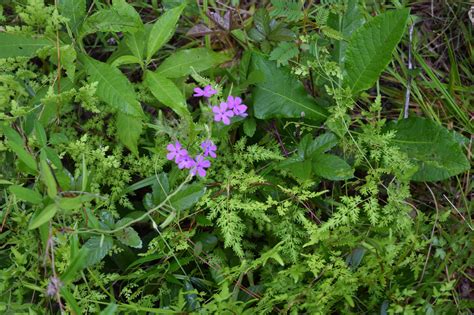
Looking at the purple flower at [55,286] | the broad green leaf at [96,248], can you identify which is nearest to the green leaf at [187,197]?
the broad green leaf at [96,248]

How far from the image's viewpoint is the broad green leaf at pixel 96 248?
1865 millimetres

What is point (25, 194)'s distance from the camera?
5.46ft

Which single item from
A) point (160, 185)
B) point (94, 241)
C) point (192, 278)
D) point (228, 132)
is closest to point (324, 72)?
point (228, 132)

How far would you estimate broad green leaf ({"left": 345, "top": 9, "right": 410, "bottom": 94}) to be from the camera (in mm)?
2117

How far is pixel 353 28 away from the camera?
226cm

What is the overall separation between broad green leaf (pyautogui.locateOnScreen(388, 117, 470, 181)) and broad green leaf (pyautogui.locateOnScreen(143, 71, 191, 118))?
93 cm

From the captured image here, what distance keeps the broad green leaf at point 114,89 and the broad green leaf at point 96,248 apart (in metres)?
0.48

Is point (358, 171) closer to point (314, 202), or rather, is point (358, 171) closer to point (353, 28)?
point (314, 202)

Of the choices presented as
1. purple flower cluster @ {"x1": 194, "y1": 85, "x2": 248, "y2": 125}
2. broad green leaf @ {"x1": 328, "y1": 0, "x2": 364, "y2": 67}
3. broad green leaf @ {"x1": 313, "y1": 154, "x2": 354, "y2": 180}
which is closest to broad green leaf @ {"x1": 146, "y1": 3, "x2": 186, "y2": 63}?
purple flower cluster @ {"x1": 194, "y1": 85, "x2": 248, "y2": 125}

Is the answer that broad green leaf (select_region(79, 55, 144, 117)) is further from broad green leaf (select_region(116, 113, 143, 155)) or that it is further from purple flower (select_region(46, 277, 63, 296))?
purple flower (select_region(46, 277, 63, 296))

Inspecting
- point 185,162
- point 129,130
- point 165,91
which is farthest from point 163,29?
point 185,162

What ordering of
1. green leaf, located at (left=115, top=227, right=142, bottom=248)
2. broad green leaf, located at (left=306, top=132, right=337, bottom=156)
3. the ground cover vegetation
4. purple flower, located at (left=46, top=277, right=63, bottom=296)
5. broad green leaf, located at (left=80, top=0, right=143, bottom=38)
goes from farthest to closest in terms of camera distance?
broad green leaf, located at (left=306, top=132, right=337, bottom=156) < broad green leaf, located at (left=80, top=0, right=143, bottom=38) < the ground cover vegetation < green leaf, located at (left=115, top=227, right=142, bottom=248) < purple flower, located at (left=46, top=277, right=63, bottom=296)

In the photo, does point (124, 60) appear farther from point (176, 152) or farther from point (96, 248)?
point (96, 248)

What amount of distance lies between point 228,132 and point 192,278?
0.64 meters
